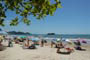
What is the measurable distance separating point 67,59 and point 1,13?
10.8m

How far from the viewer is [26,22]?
358 centimetres

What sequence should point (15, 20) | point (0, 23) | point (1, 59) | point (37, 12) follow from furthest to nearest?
point (1, 59), point (15, 20), point (0, 23), point (37, 12)

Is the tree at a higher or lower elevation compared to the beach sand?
higher

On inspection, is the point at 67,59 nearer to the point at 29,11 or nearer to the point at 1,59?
the point at 1,59

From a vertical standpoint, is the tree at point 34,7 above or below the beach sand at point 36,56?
above

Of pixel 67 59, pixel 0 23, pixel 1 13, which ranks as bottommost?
pixel 67 59

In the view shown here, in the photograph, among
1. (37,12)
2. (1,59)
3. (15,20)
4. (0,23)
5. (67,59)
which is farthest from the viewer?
(67,59)

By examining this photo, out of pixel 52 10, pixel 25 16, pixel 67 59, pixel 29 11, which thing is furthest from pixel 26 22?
pixel 67 59

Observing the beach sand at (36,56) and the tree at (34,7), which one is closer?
the tree at (34,7)

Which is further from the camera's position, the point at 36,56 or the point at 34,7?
→ the point at 36,56

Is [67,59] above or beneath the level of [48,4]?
beneath

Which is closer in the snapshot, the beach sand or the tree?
the tree

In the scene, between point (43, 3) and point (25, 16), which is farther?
point (25, 16)

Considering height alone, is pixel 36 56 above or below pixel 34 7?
below
